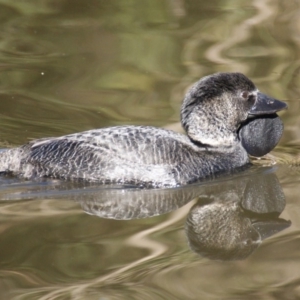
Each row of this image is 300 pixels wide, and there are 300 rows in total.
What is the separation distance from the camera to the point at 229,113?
28.8 feet

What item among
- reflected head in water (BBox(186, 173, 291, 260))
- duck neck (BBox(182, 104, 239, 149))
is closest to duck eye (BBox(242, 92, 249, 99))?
duck neck (BBox(182, 104, 239, 149))

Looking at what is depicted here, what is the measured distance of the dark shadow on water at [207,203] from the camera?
711cm

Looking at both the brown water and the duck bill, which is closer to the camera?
the brown water

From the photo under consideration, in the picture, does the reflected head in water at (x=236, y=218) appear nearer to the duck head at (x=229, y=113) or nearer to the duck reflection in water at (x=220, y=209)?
the duck reflection in water at (x=220, y=209)

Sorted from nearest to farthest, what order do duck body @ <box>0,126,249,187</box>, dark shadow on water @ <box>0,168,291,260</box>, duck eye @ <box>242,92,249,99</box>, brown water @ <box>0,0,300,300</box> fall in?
1. brown water @ <box>0,0,300,300</box>
2. dark shadow on water @ <box>0,168,291,260</box>
3. duck body @ <box>0,126,249,187</box>
4. duck eye @ <box>242,92,249,99</box>

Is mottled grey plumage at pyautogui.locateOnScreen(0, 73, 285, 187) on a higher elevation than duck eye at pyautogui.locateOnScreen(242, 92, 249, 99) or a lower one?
lower

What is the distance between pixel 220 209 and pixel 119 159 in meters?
1.13

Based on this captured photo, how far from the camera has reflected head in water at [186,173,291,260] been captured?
6.89 m

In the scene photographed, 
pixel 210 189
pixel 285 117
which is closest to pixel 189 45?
pixel 285 117

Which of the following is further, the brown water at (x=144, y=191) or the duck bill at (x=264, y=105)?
the duck bill at (x=264, y=105)

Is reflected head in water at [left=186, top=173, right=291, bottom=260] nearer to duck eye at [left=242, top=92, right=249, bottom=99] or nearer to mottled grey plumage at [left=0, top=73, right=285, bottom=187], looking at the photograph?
mottled grey plumage at [left=0, top=73, right=285, bottom=187]

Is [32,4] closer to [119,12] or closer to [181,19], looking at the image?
[119,12]

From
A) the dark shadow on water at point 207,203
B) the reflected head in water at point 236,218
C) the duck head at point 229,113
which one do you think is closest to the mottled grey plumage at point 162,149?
the duck head at point 229,113

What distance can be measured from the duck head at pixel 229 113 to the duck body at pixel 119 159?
229 millimetres
